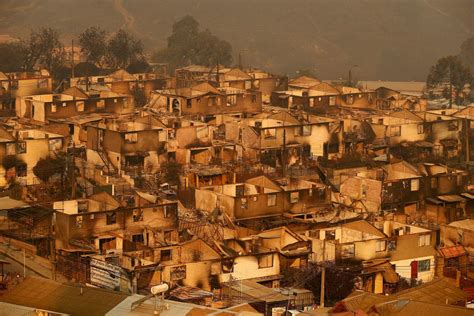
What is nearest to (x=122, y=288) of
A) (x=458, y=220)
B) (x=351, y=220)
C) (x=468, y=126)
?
(x=351, y=220)

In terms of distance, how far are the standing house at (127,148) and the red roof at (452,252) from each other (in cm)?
653

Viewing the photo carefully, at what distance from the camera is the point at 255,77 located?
32094mm

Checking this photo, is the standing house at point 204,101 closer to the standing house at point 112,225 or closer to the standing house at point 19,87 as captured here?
the standing house at point 19,87

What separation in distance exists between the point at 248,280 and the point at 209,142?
8.14 meters

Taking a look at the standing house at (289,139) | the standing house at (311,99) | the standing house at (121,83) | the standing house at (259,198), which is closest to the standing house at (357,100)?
the standing house at (311,99)

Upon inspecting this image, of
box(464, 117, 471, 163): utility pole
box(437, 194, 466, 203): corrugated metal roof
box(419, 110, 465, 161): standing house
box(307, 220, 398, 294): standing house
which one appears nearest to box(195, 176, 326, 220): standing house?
box(307, 220, 398, 294): standing house

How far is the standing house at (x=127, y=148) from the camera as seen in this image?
860 inches

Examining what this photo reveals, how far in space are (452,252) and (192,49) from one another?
913 inches

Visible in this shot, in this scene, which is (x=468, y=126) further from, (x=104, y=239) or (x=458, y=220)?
(x=104, y=239)

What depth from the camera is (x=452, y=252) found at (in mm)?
16344

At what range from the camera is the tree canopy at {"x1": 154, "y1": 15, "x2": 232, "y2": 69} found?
3819 centimetres

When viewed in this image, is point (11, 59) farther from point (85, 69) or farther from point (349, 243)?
point (349, 243)

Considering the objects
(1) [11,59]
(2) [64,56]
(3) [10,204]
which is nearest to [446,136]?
(3) [10,204]

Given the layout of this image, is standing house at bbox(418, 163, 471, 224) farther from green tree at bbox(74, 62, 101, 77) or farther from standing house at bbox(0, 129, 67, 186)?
green tree at bbox(74, 62, 101, 77)
